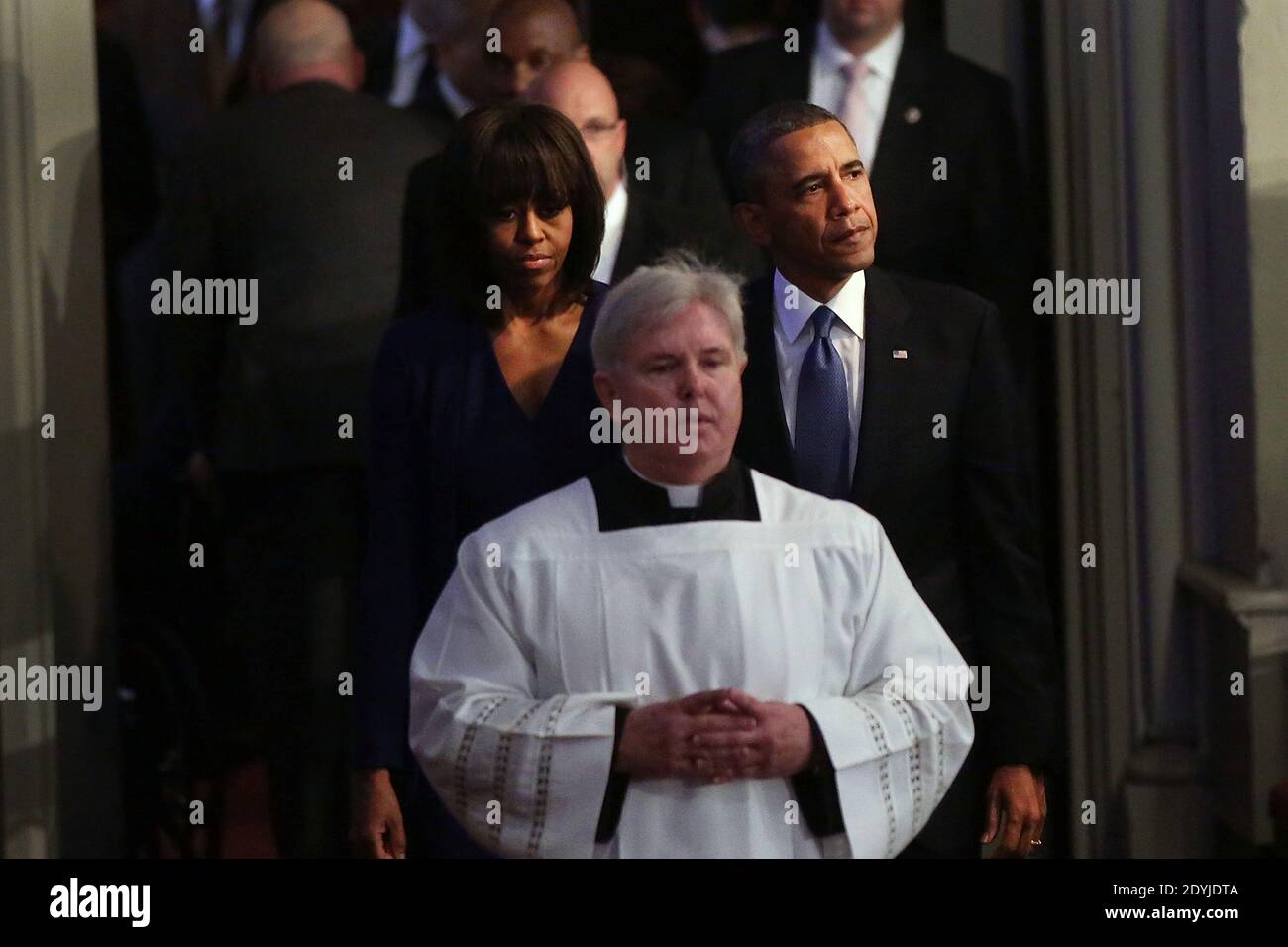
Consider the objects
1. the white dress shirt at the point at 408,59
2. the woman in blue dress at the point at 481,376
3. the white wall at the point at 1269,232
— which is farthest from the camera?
the white dress shirt at the point at 408,59

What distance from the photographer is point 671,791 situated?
4.03 meters

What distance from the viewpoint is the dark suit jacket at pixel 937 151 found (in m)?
4.30

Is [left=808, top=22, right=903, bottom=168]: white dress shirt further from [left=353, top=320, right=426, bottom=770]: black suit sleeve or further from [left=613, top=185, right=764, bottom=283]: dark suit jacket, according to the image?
[left=353, top=320, right=426, bottom=770]: black suit sleeve

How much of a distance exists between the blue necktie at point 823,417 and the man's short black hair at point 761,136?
0.32 meters

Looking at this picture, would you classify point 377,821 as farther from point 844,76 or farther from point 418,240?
point 844,76

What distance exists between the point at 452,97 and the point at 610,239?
53cm

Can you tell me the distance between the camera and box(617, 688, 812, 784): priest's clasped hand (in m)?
3.97

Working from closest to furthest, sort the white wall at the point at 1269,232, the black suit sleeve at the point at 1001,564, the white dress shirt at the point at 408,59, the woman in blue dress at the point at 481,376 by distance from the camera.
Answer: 1. the woman in blue dress at the point at 481,376
2. the black suit sleeve at the point at 1001,564
3. the white wall at the point at 1269,232
4. the white dress shirt at the point at 408,59

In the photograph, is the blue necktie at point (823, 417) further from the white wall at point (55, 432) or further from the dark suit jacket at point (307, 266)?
the white wall at point (55, 432)

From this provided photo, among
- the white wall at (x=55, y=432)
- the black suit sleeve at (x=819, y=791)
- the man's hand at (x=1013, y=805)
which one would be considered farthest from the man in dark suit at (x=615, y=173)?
the man's hand at (x=1013, y=805)

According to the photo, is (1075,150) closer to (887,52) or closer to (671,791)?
(887,52)

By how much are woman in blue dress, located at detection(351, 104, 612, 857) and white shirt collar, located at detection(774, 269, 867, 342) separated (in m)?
0.40

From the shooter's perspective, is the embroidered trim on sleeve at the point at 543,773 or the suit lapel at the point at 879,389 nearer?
the embroidered trim on sleeve at the point at 543,773
